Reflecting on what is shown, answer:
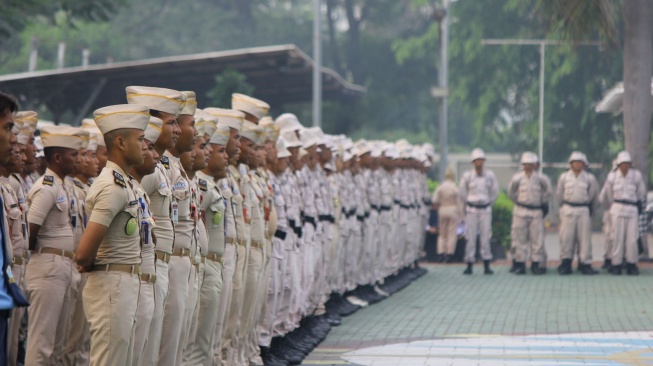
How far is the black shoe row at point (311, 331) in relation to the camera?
11.5 metres

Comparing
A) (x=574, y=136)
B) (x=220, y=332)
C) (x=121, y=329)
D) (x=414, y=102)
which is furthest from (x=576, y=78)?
(x=121, y=329)

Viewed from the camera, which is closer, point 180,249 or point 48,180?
point 180,249

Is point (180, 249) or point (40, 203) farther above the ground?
point (40, 203)

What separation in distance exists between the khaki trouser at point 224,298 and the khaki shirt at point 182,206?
4.05 ft

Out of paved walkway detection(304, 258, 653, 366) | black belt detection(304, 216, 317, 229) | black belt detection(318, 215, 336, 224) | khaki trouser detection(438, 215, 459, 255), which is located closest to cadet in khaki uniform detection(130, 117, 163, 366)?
paved walkway detection(304, 258, 653, 366)

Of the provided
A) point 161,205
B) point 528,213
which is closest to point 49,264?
point 161,205

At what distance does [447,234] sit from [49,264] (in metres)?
16.1

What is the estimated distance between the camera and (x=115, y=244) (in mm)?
7047

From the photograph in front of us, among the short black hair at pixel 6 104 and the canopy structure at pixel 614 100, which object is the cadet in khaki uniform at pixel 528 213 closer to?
the canopy structure at pixel 614 100

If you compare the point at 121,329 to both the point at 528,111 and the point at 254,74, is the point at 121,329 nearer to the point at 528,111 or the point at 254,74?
the point at 254,74

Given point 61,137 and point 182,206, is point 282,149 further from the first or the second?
point 182,206

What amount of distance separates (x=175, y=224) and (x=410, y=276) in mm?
13595

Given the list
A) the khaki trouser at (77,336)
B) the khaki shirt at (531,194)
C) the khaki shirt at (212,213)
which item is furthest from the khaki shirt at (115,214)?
the khaki shirt at (531,194)

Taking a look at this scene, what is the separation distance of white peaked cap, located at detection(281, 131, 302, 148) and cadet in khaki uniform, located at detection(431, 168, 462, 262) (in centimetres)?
1118
